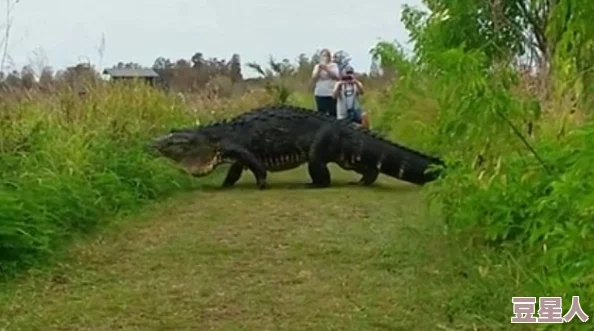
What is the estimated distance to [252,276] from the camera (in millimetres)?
4434

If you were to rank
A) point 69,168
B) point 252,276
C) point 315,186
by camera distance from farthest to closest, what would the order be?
point 315,186
point 69,168
point 252,276

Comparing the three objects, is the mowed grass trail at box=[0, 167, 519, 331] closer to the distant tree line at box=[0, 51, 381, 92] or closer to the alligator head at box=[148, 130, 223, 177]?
the alligator head at box=[148, 130, 223, 177]

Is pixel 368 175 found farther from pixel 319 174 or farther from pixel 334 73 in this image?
pixel 334 73

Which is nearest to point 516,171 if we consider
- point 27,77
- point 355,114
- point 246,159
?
point 246,159

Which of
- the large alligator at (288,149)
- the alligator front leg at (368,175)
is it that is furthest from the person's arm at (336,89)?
the alligator front leg at (368,175)

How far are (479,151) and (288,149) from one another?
4.52 meters

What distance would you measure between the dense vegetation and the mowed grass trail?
0.24 m

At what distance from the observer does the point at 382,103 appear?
54.9 ft

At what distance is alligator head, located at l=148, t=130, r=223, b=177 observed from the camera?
26.6ft

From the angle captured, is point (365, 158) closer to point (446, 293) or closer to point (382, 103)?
point (446, 293)

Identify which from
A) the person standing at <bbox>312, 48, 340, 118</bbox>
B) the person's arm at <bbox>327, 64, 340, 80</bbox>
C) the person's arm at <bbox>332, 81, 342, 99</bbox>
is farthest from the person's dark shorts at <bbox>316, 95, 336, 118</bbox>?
the person's arm at <bbox>327, 64, 340, 80</bbox>

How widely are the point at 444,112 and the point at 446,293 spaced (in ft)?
2.63

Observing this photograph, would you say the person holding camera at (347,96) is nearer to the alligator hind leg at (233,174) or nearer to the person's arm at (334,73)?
the person's arm at (334,73)

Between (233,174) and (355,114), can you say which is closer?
(233,174)
